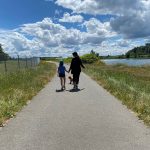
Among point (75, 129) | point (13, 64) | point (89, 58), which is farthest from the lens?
point (89, 58)

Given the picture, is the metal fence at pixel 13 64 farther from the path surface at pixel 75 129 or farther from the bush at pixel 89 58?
the bush at pixel 89 58

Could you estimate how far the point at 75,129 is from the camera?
9.52 m

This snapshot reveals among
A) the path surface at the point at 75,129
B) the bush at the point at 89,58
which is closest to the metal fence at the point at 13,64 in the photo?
the path surface at the point at 75,129

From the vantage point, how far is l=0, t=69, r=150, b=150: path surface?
790 cm

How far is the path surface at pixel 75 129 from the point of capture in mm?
7902

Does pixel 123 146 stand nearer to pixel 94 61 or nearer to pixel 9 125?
pixel 9 125

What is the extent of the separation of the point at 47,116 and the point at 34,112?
103cm

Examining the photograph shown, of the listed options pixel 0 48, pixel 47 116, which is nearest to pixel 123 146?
pixel 47 116

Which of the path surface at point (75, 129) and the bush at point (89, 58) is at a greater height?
the path surface at point (75, 129)

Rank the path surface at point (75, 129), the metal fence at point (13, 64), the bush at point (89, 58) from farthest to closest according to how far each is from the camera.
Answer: the bush at point (89, 58) < the metal fence at point (13, 64) < the path surface at point (75, 129)

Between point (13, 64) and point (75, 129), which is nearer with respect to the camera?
point (75, 129)

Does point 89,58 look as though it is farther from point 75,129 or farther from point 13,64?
point 75,129

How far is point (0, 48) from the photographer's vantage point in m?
105

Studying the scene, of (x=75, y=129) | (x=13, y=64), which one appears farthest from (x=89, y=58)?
(x=75, y=129)
